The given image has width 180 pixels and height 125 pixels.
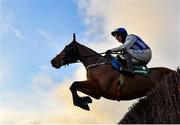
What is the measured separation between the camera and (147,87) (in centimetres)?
1541

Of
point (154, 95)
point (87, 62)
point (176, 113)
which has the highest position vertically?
point (87, 62)

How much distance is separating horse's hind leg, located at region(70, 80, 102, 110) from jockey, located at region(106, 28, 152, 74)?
3.88ft

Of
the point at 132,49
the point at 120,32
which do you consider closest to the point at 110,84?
the point at 132,49

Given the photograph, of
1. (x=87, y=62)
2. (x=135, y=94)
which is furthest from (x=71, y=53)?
(x=135, y=94)

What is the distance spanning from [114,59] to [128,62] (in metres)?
0.62

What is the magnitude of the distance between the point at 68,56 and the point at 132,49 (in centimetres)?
252

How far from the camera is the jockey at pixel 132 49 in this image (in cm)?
1538

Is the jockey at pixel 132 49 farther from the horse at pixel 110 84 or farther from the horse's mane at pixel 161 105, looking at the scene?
the horse's mane at pixel 161 105

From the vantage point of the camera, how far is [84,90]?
619 inches

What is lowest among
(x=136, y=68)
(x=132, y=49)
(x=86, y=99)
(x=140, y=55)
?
(x=86, y=99)

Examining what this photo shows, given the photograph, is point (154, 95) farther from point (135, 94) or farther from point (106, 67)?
point (106, 67)

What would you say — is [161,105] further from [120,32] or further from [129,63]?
[120,32]

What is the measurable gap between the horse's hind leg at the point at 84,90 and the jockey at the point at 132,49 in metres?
1.18

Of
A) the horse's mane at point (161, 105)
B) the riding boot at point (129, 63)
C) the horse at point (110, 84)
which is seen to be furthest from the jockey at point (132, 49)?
the horse's mane at point (161, 105)
